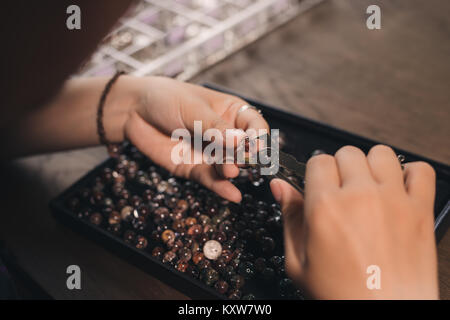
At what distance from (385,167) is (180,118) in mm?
329

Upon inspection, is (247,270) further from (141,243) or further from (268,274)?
(141,243)

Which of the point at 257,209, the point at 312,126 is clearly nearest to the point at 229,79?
the point at 312,126

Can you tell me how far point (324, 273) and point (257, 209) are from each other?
223 mm

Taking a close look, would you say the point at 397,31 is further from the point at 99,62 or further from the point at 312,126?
the point at 99,62

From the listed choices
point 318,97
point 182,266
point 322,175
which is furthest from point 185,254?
point 318,97

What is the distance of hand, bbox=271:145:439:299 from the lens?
1.10 feet

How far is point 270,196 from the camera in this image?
588 mm

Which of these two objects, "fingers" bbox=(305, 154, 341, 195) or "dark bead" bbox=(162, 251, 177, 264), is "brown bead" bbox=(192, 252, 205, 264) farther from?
"fingers" bbox=(305, 154, 341, 195)

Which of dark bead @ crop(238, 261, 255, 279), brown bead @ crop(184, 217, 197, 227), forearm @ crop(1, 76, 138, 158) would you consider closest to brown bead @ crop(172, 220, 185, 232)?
brown bead @ crop(184, 217, 197, 227)

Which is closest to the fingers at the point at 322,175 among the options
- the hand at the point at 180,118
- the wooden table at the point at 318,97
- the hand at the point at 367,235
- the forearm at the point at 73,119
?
the hand at the point at 367,235

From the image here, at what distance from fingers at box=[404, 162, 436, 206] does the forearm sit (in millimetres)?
472

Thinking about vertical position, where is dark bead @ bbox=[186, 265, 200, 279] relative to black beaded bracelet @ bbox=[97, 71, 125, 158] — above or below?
below

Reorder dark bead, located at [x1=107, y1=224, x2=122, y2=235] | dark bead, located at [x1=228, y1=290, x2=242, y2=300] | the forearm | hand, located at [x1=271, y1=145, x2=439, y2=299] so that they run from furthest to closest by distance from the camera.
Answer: the forearm, dark bead, located at [x1=107, y1=224, x2=122, y2=235], dark bead, located at [x1=228, y1=290, x2=242, y2=300], hand, located at [x1=271, y1=145, x2=439, y2=299]
